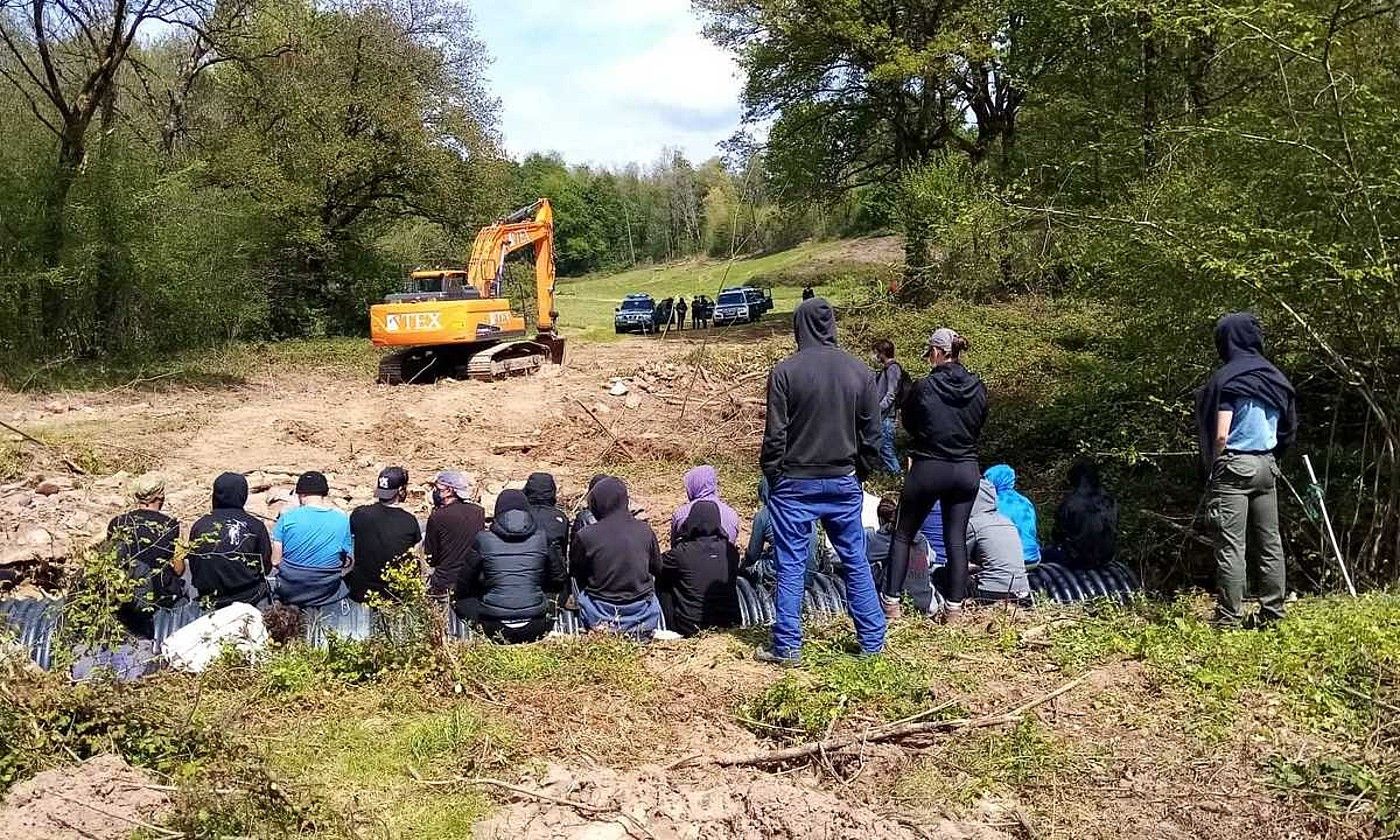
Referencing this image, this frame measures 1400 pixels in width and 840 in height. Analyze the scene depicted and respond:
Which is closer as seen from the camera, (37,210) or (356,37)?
(37,210)

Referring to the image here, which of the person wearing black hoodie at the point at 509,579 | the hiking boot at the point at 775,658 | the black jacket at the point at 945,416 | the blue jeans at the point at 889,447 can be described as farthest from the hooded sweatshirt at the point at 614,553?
the blue jeans at the point at 889,447

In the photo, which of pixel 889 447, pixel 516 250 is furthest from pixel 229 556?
pixel 516 250

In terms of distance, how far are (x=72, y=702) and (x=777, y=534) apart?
3.15 m

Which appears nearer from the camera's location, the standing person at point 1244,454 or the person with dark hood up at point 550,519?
the standing person at point 1244,454

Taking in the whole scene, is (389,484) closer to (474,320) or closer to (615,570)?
(615,570)

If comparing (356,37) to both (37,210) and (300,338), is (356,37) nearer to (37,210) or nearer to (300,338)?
(300,338)

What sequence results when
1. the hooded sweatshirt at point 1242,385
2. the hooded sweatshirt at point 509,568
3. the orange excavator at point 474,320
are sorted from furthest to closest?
1. the orange excavator at point 474,320
2. the hooded sweatshirt at point 509,568
3. the hooded sweatshirt at point 1242,385

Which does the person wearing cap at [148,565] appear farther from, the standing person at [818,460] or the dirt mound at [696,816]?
the standing person at [818,460]

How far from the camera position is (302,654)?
5.33 meters

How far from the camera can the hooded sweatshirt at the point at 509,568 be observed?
5.88m

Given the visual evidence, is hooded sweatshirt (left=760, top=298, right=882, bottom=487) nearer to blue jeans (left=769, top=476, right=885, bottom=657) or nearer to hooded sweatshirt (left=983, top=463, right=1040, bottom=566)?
blue jeans (left=769, top=476, right=885, bottom=657)

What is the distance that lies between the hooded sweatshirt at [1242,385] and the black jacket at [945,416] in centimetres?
116

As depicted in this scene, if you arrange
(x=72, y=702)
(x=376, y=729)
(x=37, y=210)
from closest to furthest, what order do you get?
(x=72, y=702), (x=376, y=729), (x=37, y=210)

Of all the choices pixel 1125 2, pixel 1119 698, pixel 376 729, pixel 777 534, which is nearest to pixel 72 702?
pixel 376 729
